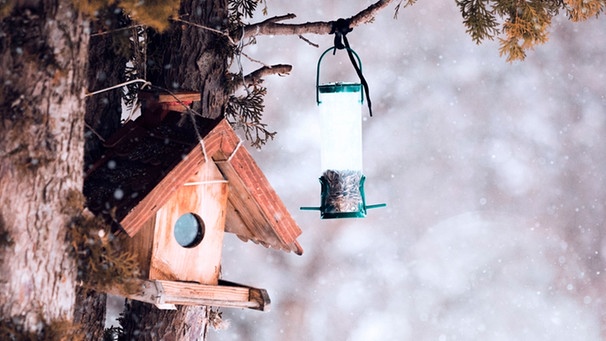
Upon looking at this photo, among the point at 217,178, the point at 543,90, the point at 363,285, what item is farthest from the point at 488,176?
the point at 217,178

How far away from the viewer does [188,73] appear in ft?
8.71

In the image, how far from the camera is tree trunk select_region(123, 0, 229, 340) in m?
2.60

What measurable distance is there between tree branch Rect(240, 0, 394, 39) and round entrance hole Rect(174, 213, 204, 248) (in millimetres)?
697

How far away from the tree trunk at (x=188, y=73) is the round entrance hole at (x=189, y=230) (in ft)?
1.22

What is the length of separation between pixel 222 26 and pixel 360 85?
17.5 inches

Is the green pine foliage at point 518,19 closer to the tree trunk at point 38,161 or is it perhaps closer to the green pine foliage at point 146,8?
the green pine foliage at point 146,8

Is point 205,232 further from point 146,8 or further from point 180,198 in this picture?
point 146,8

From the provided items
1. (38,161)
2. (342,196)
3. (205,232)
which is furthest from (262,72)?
(38,161)

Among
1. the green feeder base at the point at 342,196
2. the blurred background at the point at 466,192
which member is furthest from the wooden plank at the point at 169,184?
the blurred background at the point at 466,192

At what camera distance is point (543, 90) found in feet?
25.5

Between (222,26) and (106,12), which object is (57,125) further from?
(222,26)

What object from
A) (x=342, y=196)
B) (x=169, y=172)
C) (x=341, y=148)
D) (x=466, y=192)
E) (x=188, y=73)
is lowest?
(x=169, y=172)

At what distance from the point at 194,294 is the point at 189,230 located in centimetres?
17

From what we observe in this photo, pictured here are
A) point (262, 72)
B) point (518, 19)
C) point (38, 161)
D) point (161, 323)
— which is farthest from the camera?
point (262, 72)
